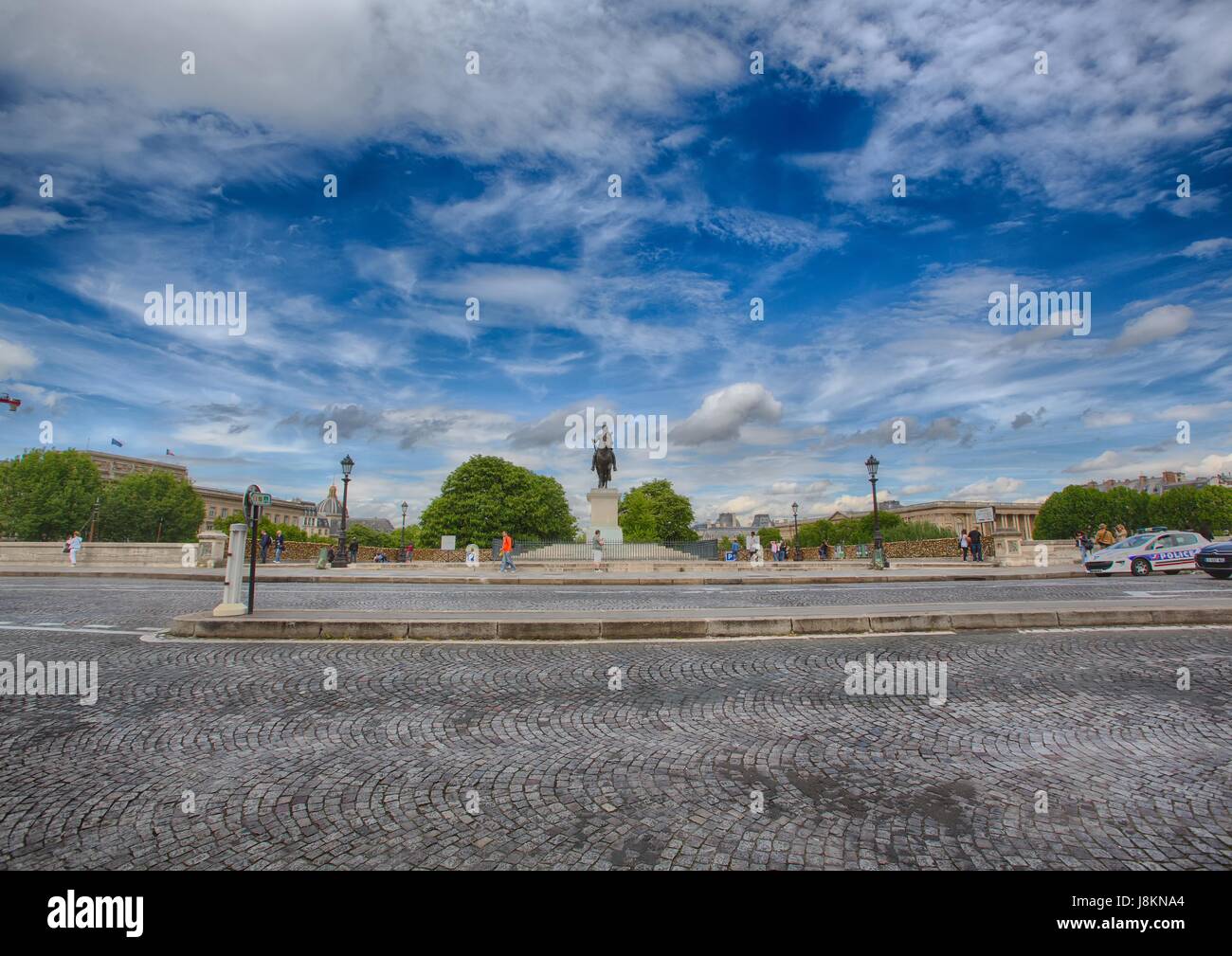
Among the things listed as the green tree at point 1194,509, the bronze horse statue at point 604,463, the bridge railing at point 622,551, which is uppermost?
the bronze horse statue at point 604,463

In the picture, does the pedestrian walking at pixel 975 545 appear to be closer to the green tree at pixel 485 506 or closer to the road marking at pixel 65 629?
the road marking at pixel 65 629

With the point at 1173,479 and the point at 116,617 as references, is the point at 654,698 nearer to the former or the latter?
the point at 116,617

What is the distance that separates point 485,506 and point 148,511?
158ft

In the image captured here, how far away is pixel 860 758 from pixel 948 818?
2.95ft

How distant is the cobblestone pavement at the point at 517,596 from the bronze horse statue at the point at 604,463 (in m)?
20.8

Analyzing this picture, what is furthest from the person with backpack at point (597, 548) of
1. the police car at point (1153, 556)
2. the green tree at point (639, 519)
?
the green tree at point (639, 519)

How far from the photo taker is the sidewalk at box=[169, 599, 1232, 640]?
29.1ft

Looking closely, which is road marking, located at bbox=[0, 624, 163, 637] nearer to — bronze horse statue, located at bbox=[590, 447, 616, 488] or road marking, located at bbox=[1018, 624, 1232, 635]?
road marking, located at bbox=[1018, 624, 1232, 635]

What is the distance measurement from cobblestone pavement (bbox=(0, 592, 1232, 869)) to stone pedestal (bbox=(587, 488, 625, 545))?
3251 cm

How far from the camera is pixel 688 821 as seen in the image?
3156mm

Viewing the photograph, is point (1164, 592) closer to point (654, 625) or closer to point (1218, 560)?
point (1218, 560)

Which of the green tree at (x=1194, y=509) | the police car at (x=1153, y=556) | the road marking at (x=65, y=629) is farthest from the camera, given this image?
the green tree at (x=1194, y=509)

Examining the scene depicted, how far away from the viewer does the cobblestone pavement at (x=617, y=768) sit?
2885mm

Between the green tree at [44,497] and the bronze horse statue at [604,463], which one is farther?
the green tree at [44,497]
